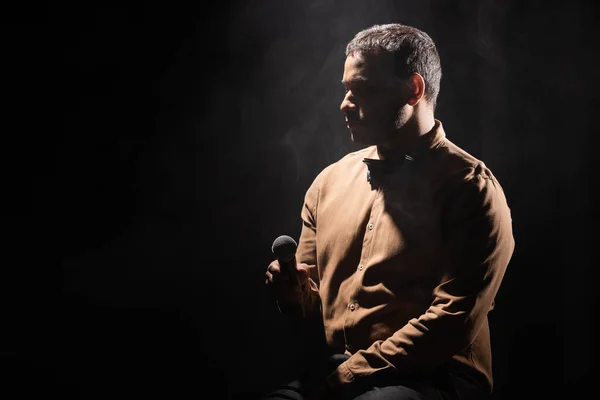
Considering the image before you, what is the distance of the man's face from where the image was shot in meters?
1.80

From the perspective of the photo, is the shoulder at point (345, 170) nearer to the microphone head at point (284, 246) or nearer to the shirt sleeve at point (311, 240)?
the shirt sleeve at point (311, 240)

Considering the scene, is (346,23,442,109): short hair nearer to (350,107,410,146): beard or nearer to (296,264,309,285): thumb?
(350,107,410,146): beard

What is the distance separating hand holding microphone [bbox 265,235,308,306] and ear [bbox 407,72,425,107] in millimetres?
555

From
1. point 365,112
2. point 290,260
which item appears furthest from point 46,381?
point 365,112

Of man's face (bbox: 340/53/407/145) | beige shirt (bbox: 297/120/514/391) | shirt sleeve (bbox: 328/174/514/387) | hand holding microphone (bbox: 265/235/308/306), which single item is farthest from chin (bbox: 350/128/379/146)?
hand holding microphone (bbox: 265/235/308/306)

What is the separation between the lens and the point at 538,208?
222 cm

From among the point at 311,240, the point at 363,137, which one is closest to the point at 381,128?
the point at 363,137

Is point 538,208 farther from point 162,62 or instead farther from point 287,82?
point 162,62

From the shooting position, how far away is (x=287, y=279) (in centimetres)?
193

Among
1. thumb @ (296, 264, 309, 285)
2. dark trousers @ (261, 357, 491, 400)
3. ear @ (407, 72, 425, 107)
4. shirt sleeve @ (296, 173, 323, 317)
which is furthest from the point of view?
shirt sleeve @ (296, 173, 323, 317)

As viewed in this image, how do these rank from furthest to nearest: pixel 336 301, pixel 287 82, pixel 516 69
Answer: pixel 287 82, pixel 516 69, pixel 336 301

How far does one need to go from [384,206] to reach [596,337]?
0.93 metres

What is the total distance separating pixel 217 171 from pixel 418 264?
3.43 ft

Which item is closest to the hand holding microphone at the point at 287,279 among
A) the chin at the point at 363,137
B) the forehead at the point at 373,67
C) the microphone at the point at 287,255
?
the microphone at the point at 287,255
